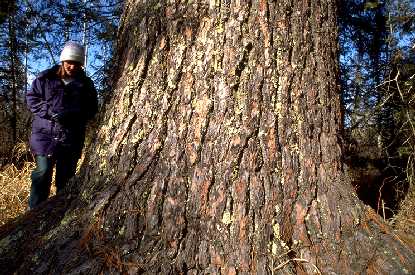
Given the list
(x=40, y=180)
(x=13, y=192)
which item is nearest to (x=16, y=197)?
(x=13, y=192)

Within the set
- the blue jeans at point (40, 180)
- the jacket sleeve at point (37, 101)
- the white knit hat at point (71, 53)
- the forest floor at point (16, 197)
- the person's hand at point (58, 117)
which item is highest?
the white knit hat at point (71, 53)

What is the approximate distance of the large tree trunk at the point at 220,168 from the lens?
70.6 inches

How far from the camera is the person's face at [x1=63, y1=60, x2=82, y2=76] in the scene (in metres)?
3.59

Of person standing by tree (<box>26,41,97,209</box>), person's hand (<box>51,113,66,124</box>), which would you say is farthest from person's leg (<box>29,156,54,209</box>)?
person's hand (<box>51,113,66,124</box>)

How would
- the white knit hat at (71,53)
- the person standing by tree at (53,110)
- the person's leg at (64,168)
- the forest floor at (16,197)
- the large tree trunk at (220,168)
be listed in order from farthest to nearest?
1. the forest floor at (16,197)
2. the person's leg at (64,168)
3. the person standing by tree at (53,110)
4. the white knit hat at (71,53)
5. the large tree trunk at (220,168)

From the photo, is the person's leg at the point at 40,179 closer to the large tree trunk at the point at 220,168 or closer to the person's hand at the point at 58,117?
the person's hand at the point at 58,117

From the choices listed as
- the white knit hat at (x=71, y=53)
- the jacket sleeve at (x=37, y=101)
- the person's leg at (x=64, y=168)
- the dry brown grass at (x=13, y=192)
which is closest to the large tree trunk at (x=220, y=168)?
the white knit hat at (x=71, y=53)

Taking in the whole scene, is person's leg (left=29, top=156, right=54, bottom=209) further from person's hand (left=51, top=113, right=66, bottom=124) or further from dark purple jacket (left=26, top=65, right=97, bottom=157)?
person's hand (left=51, top=113, right=66, bottom=124)

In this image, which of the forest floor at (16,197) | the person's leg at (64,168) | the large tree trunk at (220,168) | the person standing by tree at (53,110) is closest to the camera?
the large tree trunk at (220,168)

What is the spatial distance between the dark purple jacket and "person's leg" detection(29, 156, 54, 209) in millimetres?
80

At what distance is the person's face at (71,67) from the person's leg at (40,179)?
31.9 inches

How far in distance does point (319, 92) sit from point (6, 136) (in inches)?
396

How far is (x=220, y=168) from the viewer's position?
185cm

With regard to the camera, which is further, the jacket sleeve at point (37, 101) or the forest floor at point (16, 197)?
the forest floor at point (16, 197)
